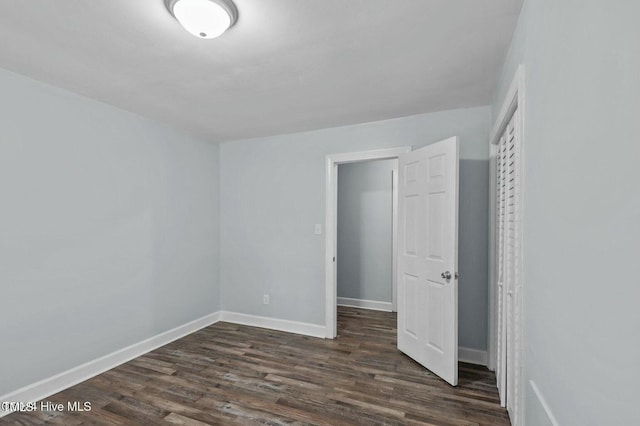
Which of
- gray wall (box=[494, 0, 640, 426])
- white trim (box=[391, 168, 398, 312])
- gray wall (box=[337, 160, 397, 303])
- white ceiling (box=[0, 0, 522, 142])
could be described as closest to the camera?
gray wall (box=[494, 0, 640, 426])

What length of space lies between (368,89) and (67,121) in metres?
2.52

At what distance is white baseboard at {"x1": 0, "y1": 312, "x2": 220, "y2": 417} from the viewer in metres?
2.29

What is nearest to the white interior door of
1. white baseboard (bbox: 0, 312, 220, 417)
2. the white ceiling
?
Answer: the white ceiling

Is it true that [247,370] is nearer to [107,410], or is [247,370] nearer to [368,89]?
[107,410]

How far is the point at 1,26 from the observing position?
1.69 m

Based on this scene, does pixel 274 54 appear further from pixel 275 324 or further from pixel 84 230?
pixel 275 324

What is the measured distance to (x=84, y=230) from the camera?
2.69 m

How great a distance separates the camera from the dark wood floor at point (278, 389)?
2141 millimetres

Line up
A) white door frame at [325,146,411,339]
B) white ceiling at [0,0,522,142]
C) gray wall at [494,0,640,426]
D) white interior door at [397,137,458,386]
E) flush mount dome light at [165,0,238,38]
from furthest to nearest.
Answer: white door frame at [325,146,411,339]
white interior door at [397,137,458,386]
white ceiling at [0,0,522,142]
flush mount dome light at [165,0,238,38]
gray wall at [494,0,640,426]

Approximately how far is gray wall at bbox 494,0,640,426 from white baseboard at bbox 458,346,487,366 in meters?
1.74

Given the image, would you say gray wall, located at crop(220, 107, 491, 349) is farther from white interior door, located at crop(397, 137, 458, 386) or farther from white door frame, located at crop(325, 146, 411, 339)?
white interior door, located at crop(397, 137, 458, 386)

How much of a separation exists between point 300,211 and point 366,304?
201 cm

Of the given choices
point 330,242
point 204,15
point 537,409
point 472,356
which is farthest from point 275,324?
point 204,15

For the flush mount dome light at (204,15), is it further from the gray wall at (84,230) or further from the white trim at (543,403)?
the white trim at (543,403)
